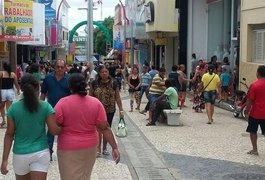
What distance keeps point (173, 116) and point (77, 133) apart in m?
9.20

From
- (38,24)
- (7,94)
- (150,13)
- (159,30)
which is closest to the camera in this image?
(7,94)

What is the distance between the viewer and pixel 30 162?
529 cm

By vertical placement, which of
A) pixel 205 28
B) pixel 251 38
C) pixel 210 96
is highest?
pixel 205 28

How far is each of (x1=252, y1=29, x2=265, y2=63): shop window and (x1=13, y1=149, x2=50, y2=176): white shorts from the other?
14399mm

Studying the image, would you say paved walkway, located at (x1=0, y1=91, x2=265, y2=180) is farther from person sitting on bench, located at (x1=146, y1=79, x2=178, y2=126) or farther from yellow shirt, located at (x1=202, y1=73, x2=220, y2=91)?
yellow shirt, located at (x1=202, y1=73, x2=220, y2=91)

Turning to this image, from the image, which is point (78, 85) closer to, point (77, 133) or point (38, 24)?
point (77, 133)

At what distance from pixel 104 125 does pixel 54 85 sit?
3586 millimetres

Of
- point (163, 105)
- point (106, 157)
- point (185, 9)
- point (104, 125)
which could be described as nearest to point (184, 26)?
point (185, 9)

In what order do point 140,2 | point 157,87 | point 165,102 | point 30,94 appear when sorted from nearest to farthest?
point 30,94, point 165,102, point 157,87, point 140,2

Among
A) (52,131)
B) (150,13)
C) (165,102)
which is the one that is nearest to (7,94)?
(165,102)

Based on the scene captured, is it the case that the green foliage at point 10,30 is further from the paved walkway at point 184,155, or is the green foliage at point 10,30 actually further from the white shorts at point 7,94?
the paved walkway at point 184,155

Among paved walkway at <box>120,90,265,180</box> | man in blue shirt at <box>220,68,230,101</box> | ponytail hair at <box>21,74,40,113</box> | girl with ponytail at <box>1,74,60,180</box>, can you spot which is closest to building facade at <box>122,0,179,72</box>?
man in blue shirt at <box>220,68,230,101</box>

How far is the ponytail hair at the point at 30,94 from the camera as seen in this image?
5.35 metres

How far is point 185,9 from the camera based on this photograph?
1117 inches
